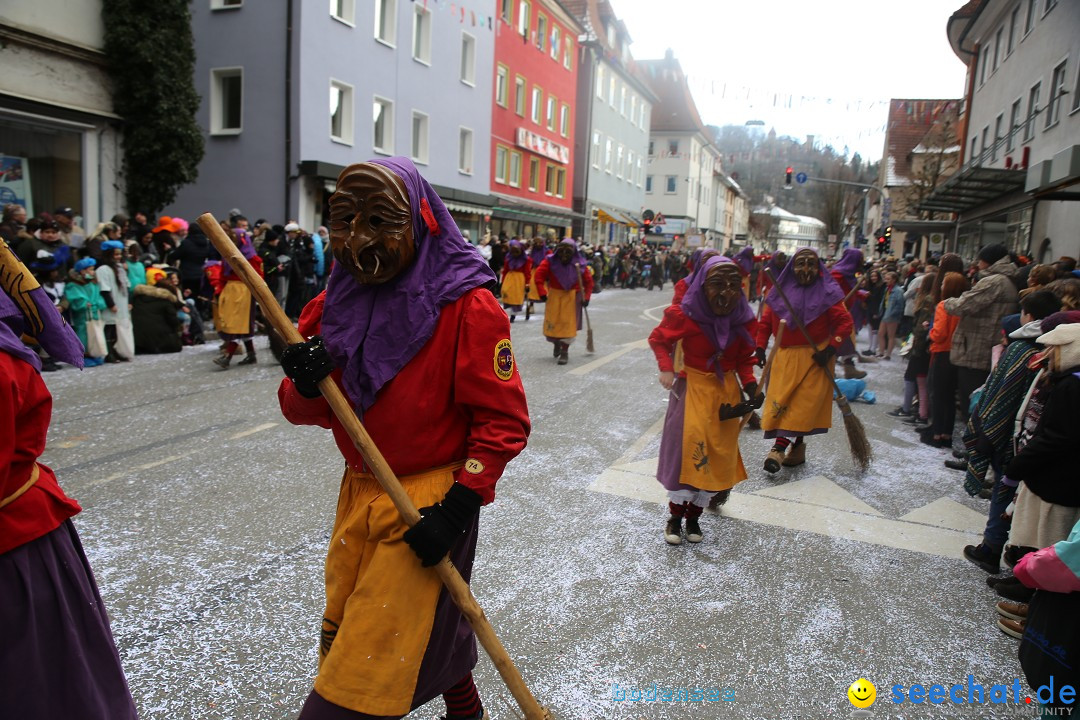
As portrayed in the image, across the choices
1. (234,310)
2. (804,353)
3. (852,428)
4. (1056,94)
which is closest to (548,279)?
(234,310)

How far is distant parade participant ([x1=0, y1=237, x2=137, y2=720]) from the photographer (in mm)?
1854

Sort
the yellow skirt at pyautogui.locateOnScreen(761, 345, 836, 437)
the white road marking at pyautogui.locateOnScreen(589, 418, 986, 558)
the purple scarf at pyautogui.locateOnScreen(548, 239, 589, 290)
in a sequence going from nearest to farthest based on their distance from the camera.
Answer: the white road marking at pyautogui.locateOnScreen(589, 418, 986, 558) < the yellow skirt at pyautogui.locateOnScreen(761, 345, 836, 437) < the purple scarf at pyautogui.locateOnScreen(548, 239, 589, 290)

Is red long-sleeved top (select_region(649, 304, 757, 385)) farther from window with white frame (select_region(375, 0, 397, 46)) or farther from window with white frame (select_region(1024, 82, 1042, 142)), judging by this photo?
window with white frame (select_region(375, 0, 397, 46))

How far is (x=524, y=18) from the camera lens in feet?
99.9

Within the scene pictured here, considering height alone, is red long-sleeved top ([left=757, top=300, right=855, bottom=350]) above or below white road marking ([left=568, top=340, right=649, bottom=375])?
above

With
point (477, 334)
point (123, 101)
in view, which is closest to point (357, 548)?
Answer: point (477, 334)

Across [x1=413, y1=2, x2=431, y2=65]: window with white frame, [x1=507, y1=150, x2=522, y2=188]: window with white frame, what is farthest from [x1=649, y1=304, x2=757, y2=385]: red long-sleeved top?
[x1=507, y1=150, x2=522, y2=188]: window with white frame

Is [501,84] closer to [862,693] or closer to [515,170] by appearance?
[515,170]

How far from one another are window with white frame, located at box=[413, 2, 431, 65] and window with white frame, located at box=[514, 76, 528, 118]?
7496 mm

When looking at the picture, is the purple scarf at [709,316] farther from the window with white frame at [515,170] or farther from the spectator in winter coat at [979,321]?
the window with white frame at [515,170]

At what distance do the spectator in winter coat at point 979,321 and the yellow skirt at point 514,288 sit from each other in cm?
923

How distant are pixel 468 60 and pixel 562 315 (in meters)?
18.7

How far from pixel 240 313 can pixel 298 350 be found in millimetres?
8066

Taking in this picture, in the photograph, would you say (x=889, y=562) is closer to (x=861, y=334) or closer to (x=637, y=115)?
(x=861, y=334)
